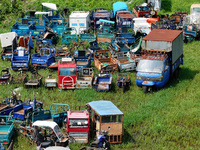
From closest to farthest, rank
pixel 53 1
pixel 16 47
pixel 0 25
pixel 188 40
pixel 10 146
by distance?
pixel 10 146 → pixel 16 47 → pixel 188 40 → pixel 0 25 → pixel 53 1

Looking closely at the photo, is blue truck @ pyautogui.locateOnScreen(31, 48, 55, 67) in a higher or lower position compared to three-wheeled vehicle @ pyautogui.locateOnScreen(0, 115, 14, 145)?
higher

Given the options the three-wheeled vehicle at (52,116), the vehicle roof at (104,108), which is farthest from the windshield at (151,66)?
the three-wheeled vehicle at (52,116)

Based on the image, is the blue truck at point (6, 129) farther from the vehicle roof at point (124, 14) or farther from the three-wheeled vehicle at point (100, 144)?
the vehicle roof at point (124, 14)

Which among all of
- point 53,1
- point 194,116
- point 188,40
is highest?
point 53,1

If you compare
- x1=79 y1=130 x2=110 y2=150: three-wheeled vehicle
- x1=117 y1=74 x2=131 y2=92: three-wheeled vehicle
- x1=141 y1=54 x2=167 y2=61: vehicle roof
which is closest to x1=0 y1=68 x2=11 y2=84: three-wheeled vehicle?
x1=117 y1=74 x2=131 y2=92: three-wheeled vehicle

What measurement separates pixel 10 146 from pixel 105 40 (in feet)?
57.3

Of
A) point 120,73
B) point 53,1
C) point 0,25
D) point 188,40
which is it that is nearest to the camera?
point 120,73

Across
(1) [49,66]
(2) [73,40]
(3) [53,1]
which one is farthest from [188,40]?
(3) [53,1]

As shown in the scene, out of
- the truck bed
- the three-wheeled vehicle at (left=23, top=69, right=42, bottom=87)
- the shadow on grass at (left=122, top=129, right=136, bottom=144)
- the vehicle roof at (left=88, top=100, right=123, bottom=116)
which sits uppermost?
the vehicle roof at (left=88, top=100, right=123, bottom=116)

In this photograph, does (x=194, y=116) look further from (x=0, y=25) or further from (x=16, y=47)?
(x=0, y=25)

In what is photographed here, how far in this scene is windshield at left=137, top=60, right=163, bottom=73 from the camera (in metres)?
22.9

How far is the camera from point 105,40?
3169 centimetres

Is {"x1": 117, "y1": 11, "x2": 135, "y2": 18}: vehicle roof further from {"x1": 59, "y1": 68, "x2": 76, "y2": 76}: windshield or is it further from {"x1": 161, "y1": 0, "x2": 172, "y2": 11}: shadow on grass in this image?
{"x1": 59, "y1": 68, "x2": 76, "y2": 76}: windshield

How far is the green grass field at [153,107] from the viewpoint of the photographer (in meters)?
17.3
